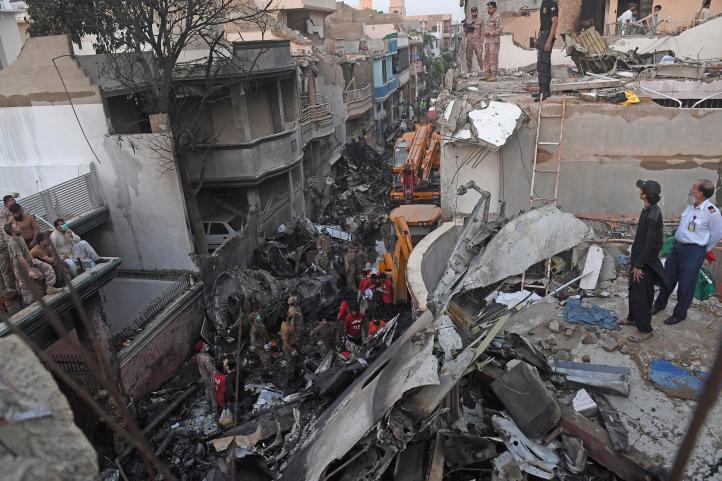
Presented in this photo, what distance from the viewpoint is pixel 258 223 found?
51.0ft

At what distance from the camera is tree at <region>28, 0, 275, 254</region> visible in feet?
38.8

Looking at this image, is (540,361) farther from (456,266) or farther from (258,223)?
(258,223)

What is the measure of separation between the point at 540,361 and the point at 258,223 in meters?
11.8

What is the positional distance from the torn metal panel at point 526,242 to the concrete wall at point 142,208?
27.3 feet

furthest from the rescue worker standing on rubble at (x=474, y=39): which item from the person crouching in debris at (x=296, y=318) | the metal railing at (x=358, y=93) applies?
the metal railing at (x=358, y=93)

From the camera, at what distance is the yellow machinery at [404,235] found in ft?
39.1

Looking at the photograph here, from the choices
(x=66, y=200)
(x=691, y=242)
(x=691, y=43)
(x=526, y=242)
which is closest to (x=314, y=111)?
(x=66, y=200)

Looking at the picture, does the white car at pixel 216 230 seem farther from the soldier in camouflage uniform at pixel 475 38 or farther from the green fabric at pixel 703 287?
the green fabric at pixel 703 287

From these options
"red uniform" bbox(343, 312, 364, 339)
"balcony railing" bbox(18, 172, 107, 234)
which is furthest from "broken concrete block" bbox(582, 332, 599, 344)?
"balcony railing" bbox(18, 172, 107, 234)

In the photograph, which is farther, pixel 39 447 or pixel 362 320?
pixel 362 320

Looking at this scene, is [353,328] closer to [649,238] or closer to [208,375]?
[208,375]

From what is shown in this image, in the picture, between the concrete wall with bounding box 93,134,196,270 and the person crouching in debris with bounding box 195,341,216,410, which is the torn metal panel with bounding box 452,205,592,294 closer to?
the person crouching in debris with bounding box 195,341,216,410

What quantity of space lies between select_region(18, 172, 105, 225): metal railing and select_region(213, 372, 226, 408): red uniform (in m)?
5.00

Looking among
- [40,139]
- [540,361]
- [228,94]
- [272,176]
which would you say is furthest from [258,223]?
[540,361]
